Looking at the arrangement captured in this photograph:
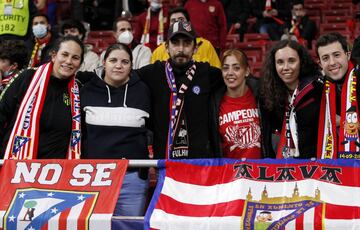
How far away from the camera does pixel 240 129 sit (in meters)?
6.32

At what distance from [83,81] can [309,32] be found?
21.5 ft

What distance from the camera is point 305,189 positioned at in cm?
562

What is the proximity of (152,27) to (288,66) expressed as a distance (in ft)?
15.2

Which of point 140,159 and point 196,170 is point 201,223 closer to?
point 196,170

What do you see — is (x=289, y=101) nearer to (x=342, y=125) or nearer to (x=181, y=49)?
(x=342, y=125)

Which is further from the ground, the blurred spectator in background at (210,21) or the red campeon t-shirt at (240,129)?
the blurred spectator in background at (210,21)

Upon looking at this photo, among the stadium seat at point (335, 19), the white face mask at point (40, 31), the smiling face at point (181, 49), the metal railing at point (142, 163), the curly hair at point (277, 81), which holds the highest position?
the stadium seat at point (335, 19)

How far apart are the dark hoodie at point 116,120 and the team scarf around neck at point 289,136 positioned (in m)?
1.06

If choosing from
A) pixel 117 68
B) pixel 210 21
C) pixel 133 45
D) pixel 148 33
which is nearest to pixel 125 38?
pixel 133 45

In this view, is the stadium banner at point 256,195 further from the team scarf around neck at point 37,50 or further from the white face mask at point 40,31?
the white face mask at point 40,31

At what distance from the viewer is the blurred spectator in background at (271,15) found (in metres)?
13.0

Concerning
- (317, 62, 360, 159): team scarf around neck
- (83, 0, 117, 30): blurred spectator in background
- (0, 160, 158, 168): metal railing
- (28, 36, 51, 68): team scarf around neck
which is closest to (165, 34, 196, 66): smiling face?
(0, 160, 158, 168): metal railing

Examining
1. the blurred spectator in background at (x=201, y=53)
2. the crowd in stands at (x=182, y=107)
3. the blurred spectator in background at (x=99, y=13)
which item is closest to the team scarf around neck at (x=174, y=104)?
the crowd in stands at (x=182, y=107)

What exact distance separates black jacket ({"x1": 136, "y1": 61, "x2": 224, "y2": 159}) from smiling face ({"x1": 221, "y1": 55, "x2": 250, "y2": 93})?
7.2 inches
